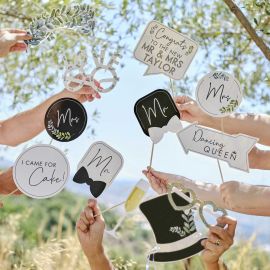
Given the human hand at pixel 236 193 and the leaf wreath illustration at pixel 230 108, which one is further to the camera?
the leaf wreath illustration at pixel 230 108

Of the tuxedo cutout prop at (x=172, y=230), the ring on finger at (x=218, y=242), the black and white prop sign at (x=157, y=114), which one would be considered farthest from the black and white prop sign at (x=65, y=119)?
the ring on finger at (x=218, y=242)

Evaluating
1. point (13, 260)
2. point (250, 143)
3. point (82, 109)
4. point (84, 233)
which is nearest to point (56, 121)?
point (82, 109)

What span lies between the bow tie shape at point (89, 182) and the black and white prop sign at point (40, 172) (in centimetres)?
3

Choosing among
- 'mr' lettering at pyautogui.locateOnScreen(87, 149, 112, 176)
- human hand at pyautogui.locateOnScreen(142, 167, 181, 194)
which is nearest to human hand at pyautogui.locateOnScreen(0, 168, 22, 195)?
'mr' lettering at pyautogui.locateOnScreen(87, 149, 112, 176)

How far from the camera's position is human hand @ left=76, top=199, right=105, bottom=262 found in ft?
5.95

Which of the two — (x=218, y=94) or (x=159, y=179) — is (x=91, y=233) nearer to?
(x=159, y=179)

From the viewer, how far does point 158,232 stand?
1899 mm

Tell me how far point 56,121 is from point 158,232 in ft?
1.37

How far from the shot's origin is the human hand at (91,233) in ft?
5.95

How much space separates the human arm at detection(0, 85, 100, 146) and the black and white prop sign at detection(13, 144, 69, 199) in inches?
6.8

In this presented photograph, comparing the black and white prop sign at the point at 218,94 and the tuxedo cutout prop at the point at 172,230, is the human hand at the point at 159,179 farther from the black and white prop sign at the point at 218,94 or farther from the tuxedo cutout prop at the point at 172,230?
the black and white prop sign at the point at 218,94

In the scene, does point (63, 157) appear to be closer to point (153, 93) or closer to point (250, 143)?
point (153, 93)

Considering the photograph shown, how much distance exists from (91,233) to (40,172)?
0.75ft

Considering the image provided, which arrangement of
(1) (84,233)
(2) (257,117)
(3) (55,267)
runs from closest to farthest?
(1) (84,233), (2) (257,117), (3) (55,267)
